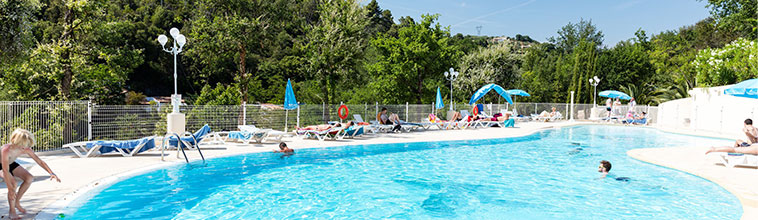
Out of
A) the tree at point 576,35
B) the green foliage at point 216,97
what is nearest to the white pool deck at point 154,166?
the green foliage at point 216,97

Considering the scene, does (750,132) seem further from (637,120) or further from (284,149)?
(637,120)

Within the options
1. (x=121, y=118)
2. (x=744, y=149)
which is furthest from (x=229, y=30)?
(x=744, y=149)

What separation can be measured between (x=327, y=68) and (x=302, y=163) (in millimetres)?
11220

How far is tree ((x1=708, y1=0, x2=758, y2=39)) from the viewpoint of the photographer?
85.6 feet

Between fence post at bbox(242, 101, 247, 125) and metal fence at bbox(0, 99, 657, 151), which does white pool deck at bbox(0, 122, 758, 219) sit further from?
fence post at bbox(242, 101, 247, 125)

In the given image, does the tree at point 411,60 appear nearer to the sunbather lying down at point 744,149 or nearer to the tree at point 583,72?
the tree at point 583,72

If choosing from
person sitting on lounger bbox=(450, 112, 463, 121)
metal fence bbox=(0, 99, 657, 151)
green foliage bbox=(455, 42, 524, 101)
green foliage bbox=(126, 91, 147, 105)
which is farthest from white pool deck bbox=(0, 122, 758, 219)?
green foliage bbox=(126, 91, 147, 105)

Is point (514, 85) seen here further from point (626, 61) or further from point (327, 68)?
point (327, 68)

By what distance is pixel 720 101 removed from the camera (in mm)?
17922

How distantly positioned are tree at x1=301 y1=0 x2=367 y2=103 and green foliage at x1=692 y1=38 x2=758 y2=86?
18.8 metres

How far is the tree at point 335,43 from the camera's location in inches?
780

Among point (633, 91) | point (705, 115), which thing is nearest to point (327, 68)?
point (705, 115)

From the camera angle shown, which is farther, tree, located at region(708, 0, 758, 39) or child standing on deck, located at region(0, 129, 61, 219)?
tree, located at region(708, 0, 758, 39)

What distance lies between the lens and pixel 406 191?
7039 millimetres
